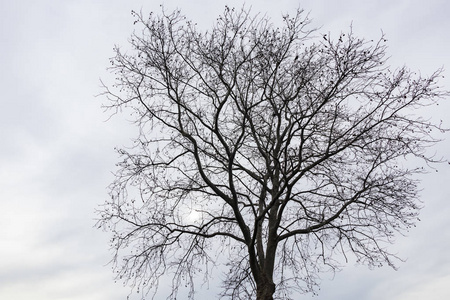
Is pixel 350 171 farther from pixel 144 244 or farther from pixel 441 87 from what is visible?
pixel 144 244

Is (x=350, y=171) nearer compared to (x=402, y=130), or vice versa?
(x=402, y=130)

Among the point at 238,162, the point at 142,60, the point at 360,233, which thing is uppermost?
the point at 142,60

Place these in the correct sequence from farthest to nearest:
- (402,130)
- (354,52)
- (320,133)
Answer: (320,133), (402,130), (354,52)

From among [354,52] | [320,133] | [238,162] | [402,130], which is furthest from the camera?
[238,162]

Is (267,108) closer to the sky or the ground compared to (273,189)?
closer to the sky

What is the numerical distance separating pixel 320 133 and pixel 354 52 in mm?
2177

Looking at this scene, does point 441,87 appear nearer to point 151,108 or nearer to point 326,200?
point 326,200

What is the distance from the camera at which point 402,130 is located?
989cm

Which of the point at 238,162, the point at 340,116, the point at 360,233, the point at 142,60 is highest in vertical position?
the point at 142,60

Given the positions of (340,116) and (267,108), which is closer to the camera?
(340,116)

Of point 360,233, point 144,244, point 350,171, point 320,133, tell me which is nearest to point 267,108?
point 320,133

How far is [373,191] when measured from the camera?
10062 mm

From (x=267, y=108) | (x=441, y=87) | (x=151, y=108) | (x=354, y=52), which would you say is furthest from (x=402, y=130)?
(x=151, y=108)

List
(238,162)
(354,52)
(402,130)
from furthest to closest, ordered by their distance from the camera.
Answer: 1. (238,162)
2. (402,130)
3. (354,52)
